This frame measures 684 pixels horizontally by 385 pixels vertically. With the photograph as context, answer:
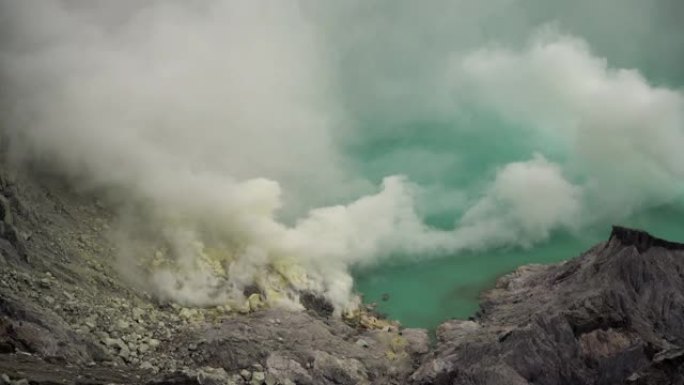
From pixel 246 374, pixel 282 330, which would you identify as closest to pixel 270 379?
pixel 246 374

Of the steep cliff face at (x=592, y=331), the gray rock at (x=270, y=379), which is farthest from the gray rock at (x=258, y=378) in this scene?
the steep cliff face at (x=592, y=331)

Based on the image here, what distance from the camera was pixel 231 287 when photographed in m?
71.2

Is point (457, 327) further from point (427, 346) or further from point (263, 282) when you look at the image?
point (263, 282)

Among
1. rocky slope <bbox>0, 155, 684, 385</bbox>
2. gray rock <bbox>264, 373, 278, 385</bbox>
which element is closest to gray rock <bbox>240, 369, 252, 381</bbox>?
rocky slope <bbox>0, 155, 684, 385</bbox>

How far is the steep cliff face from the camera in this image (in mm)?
58156

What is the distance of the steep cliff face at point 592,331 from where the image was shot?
5816 centimetres

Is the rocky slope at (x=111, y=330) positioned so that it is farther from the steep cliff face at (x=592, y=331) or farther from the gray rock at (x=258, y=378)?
the steep cliff face at (x=592, y=331)

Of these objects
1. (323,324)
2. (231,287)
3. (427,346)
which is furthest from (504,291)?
(231,287)

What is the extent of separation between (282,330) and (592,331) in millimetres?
30323

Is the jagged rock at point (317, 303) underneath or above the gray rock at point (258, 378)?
above

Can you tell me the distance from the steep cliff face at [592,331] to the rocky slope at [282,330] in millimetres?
135

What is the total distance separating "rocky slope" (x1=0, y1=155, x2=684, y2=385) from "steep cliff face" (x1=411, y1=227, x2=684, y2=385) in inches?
5.3

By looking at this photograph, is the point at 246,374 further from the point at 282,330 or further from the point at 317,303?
the point at 317,303

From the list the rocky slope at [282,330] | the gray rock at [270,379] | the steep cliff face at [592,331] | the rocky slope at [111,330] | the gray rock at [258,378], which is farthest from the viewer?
the steep cliff face at [592,331]
